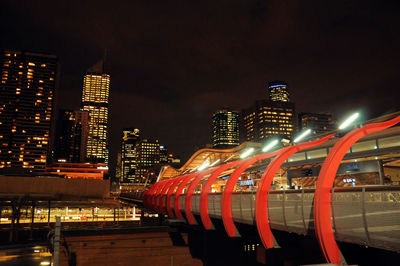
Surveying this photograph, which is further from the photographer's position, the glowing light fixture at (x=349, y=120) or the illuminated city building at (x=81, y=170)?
the illuminated city building at (x=81, y=170)

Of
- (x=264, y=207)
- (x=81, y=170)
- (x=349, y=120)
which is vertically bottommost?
(x=264, y=207)

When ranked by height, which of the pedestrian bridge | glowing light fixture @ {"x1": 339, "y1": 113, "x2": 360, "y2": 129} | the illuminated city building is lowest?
the pedestrian bridge

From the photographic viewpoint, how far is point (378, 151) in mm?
19219

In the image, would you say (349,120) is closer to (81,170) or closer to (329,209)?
(329,209)

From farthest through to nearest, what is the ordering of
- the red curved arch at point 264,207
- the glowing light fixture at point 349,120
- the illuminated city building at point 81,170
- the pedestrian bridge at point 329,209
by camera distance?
the illuminated city building at point 81,170
the glowing light fixture at point 349,120
the red curved arch at point 264,207
the pedestrian bridge at point 329,209

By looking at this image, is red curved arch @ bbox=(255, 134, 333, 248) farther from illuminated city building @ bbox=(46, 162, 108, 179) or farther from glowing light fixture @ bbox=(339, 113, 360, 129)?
illuminated city building @ bbox=(46, 162, 108, 179)

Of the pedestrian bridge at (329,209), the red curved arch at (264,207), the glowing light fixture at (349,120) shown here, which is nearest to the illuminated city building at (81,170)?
the pedestrian bridge at (329,209)

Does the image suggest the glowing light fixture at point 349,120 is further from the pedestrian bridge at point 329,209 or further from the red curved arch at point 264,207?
the red curved arch at point 264,207

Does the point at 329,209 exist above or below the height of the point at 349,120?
below

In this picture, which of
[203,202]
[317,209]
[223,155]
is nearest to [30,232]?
[203,202]

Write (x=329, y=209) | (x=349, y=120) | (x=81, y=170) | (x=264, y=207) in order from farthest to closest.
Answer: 1. (x=81, y=170)
2. (x=349, y=120)
3. (x=264, y=207)
4. (x=329, y=209)

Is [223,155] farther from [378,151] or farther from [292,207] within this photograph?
[292,207]

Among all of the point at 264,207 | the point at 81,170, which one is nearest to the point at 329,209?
the point at 264,207

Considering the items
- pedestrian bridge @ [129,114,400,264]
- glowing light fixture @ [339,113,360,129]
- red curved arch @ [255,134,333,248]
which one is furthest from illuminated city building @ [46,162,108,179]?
red curved arch @ [255,134,333,248]
